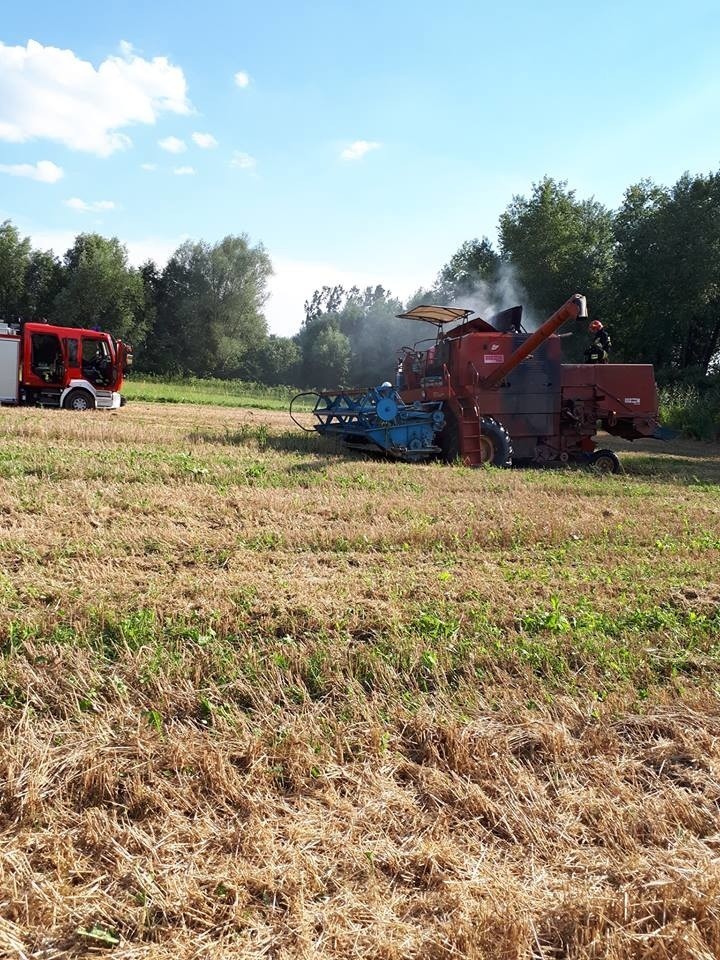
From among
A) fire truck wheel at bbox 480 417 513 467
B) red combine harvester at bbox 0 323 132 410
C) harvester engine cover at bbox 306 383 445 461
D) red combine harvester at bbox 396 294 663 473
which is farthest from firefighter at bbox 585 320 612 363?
red combine harvester at bbox 0 323 132 410

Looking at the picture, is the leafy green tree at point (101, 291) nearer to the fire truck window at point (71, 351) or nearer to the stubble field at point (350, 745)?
the fire truck window at point (71, 351)

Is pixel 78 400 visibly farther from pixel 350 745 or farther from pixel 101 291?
pixel 101 291

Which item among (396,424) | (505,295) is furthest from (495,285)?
(396,424)

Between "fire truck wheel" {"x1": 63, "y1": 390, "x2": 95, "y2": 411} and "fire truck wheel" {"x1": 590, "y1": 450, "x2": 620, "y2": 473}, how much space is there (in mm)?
13034

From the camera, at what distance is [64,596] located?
4.34 m

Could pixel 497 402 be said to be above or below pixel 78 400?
above

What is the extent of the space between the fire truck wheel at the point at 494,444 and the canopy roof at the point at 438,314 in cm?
232

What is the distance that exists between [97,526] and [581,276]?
34155mm

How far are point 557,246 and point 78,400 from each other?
28527mm

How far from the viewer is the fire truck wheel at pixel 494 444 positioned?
1207cm

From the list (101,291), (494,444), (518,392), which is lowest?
(494,444)

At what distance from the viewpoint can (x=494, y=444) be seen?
12156 millimetres

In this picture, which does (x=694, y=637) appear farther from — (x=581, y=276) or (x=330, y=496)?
(x=581, y=276)

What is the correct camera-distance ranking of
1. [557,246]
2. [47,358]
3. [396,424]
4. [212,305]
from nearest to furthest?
[396,424] → [47,358] → [557,246] → [212,305]
